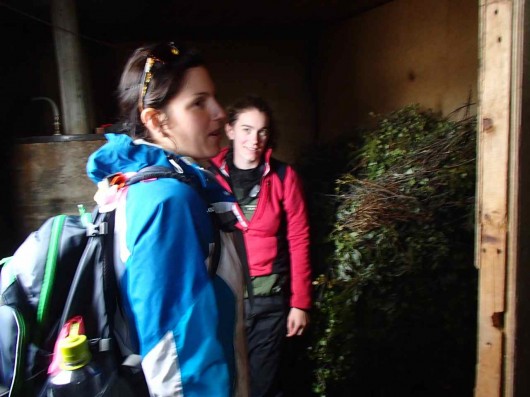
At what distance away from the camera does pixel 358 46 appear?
16.5ft

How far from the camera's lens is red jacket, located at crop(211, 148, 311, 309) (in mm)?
2434

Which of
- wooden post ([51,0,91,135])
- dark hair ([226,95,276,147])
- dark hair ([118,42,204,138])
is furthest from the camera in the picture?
wooden post ([51,0,91,135])

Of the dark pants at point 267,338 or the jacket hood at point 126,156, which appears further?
the dark pants at point 267,338

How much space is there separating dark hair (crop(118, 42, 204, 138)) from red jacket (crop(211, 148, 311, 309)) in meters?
1.21

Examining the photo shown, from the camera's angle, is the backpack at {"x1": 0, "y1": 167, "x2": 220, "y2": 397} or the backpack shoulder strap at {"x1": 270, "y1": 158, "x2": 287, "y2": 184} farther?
the backpack shoulder strap at {"x1": 270, "y1": 158, "x2": 287, "y2": 184}

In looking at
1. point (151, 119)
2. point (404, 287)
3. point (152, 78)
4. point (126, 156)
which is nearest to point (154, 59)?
point (152, 78)

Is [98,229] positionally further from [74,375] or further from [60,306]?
[74,375]

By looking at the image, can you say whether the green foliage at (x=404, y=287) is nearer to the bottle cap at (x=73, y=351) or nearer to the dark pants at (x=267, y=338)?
the dark pants at (x=267, y=338)

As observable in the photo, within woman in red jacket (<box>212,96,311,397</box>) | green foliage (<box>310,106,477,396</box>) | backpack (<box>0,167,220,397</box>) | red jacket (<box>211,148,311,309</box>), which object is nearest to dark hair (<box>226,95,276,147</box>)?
woman in red jacket (<box>212,96,311,397</box>)

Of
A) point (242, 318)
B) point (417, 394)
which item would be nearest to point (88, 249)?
point (242, 318)

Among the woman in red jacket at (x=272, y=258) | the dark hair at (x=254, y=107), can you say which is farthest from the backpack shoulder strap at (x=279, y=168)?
the dark hair at (x=254, y=107)

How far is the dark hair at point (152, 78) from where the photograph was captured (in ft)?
3.76

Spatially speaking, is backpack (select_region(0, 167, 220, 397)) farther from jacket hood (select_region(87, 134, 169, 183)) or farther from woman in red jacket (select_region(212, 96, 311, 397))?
woman in red jacket (select_region(212, 96, 311, 397))

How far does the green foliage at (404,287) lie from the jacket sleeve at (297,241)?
0.88ft
